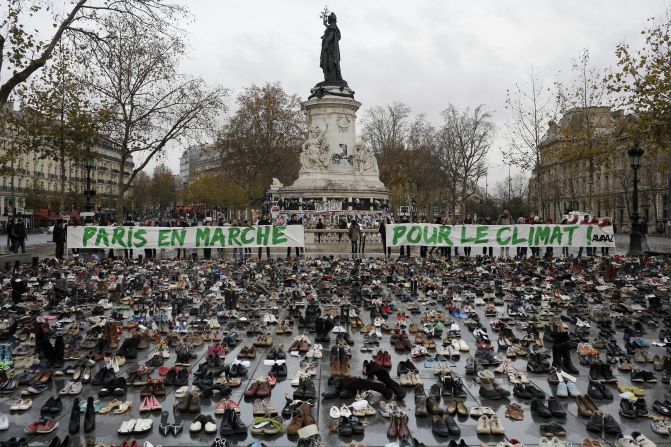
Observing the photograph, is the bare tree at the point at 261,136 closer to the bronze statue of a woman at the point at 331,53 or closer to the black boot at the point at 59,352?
the bronze statue of a woman at the point at 331,53

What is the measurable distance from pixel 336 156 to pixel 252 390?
90.2ft

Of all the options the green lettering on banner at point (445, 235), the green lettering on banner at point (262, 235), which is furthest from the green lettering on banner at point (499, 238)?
the green lettering on banner at point (262, 235)

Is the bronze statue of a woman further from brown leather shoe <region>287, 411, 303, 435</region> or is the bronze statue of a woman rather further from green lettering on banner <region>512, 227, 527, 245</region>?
brown leather shoe <region>287, 411, 303, 435</region>

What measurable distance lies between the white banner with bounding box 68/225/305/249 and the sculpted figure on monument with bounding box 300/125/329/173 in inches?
486

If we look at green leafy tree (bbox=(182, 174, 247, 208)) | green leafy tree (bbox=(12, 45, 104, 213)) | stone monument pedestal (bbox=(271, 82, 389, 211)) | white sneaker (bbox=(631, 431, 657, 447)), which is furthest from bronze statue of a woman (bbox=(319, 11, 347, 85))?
green leafy tree (bbox=(182, 174, 247, 208))

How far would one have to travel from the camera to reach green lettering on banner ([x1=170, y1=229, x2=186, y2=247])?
67.6 ft

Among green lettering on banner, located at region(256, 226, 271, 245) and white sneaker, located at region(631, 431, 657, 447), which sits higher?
green lettering on banner, located at region(256, 226, 271, 245)

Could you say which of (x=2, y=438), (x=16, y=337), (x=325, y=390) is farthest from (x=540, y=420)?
(x=16, y=337)

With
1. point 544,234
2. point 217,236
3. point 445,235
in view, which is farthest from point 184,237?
point 544,234

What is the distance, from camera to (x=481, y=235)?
20719mm

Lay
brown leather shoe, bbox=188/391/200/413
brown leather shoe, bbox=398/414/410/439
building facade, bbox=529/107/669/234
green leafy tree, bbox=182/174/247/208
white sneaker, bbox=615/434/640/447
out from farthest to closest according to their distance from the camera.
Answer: green leafy tree, bbox=182/174/247/208
building facade, bbox=529/107/669/234
brown leather shoe, bbox=188/391/200/413
brown leather shoe, bbox=398/414/410/439
white sneaker, bbox=615/434/640/447

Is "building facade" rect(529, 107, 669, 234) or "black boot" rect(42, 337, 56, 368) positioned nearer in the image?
"black boot" rect(42, 337, 56, 368)

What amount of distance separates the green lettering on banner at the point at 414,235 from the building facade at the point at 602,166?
9937 millimetres

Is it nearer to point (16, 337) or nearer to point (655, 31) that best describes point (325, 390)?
point (16, 337)
